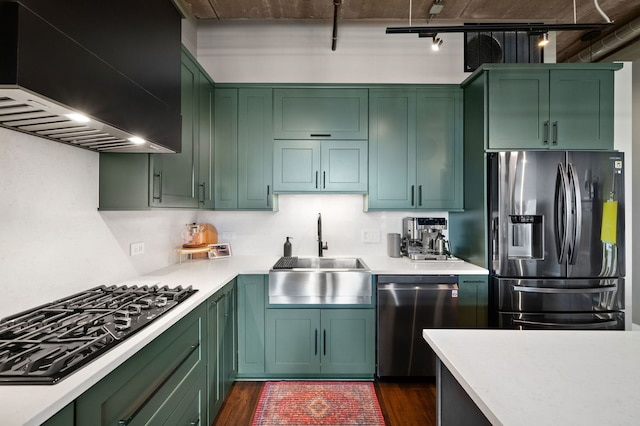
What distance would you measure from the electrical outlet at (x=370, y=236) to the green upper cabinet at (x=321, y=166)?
1.57ft

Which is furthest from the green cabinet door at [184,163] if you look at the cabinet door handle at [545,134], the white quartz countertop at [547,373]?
the cabinet door handle at [545,134]

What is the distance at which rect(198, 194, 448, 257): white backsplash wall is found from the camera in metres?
3.07

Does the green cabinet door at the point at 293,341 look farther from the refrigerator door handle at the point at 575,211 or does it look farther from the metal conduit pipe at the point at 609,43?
the metal conduit pipe at the point at 609,43

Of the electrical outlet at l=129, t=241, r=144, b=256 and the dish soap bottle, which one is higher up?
the electrical outlet at l=129, t=241, r=144, b=256

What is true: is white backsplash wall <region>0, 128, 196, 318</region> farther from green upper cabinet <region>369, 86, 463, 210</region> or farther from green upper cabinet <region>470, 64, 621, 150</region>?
green upper cabinet <region>470, 64, 621, 150</region>

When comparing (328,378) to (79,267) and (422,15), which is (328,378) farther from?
(422,15)

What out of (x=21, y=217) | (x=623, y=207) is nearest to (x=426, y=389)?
(x=623, y=207)

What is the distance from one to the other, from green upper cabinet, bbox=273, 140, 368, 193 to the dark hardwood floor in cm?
164

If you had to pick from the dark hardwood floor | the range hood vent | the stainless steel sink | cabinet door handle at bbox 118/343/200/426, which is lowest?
the dark hardwood floor

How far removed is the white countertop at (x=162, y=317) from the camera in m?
0.74

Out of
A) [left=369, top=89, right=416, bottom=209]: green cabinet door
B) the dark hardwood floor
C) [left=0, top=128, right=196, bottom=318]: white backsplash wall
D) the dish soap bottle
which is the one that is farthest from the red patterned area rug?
[left=369, top=89, right=416, bottom=209]: green cabinet door

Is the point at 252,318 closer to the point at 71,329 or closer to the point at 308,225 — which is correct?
the point at 308,225

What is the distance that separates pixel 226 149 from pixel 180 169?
29.2 inches

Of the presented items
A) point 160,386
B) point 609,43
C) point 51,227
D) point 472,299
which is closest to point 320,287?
point 472,299
